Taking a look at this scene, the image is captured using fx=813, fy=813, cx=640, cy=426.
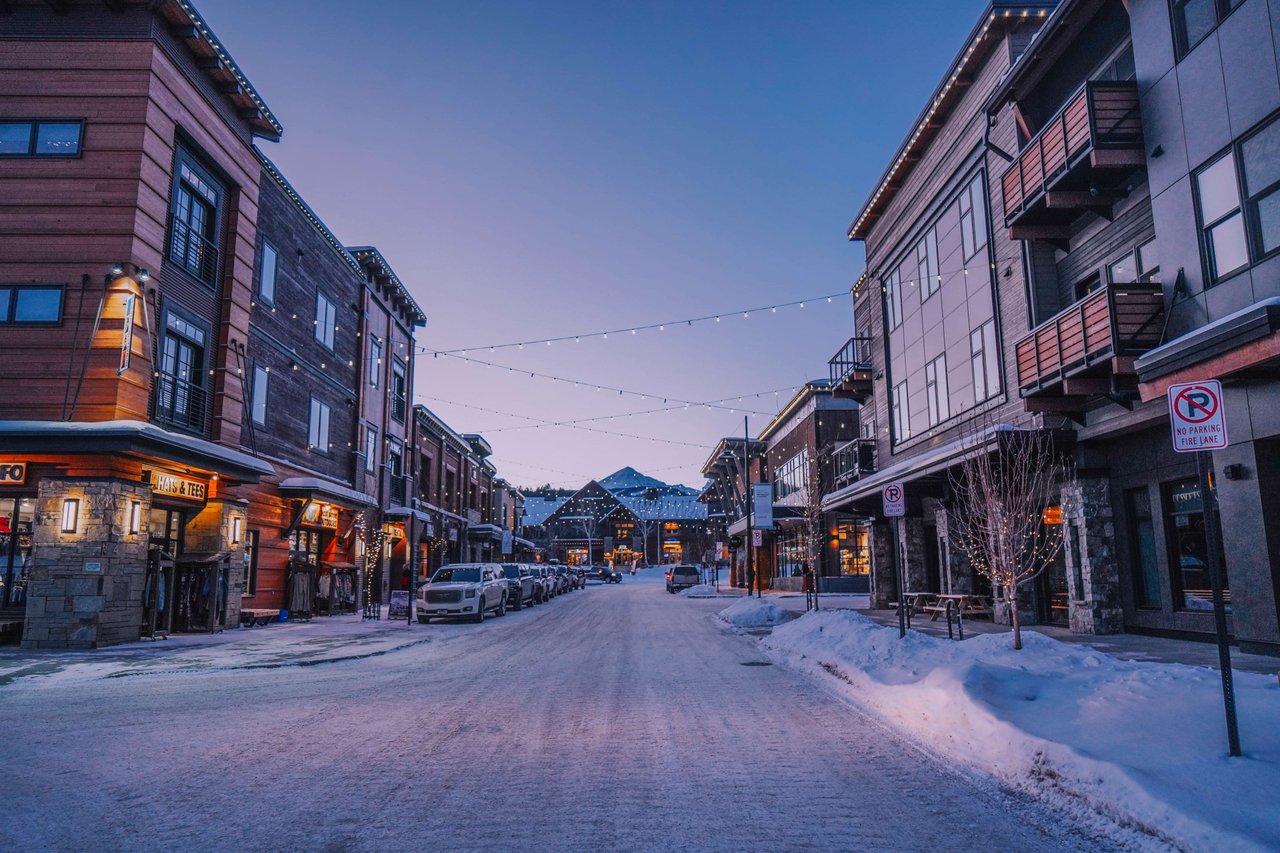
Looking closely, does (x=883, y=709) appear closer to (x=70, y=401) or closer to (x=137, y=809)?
(x=137, y=809)

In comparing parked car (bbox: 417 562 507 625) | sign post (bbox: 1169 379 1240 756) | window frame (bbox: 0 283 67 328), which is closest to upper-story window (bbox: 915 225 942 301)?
parked car (bbox: 417 562 507 625)

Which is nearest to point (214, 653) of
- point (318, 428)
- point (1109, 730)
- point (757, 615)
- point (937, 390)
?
point (318, 428)

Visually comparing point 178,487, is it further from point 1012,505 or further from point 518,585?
point 1012,505

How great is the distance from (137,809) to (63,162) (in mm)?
16512

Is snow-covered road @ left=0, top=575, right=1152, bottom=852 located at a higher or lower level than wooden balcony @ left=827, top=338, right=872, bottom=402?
lower

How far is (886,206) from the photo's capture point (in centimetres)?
2822

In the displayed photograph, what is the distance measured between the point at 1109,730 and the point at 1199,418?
2.58 m

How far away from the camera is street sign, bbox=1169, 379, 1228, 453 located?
6207 millimetres

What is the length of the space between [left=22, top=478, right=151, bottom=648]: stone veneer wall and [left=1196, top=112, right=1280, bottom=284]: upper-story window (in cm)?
1947

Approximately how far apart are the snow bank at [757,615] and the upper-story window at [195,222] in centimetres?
1672

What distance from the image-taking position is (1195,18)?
1287cm

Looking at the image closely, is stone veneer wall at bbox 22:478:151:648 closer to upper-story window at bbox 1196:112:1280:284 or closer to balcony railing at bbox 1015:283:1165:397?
balcony railing at bbox 1015:283:1165:397

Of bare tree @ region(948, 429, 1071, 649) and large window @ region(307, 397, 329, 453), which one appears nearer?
bare tree @ region(948, 429, 1071, 649)

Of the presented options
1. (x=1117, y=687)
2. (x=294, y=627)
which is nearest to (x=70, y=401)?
(x=294, y=627)
